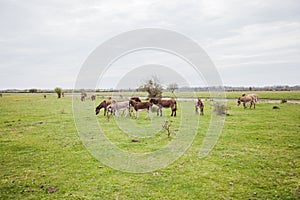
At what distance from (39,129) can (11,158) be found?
6454 mm

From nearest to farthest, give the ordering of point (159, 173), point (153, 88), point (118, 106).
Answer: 1. point (159, 173)
2. point (118, 106)
3. point (153, 88)

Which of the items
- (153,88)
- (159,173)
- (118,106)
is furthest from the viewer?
(153,88)

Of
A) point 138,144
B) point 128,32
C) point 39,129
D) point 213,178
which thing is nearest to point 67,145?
point 138,144

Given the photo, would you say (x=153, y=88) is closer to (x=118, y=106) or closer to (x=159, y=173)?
(x=118, y=106)

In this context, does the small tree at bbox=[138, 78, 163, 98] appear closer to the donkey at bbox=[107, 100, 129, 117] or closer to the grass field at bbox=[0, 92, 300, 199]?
the donkey at bbox=[107, 100, 129, 117]

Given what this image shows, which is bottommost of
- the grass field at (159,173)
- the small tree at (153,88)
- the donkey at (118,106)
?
the grass field at (159,173)

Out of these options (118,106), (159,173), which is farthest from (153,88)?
(159,173)

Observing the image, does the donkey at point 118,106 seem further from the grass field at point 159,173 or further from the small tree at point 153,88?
the small tree at point 153,88

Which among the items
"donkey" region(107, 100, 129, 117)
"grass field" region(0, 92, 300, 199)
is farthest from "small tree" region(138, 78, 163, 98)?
"grass field" region(0, 92, 300, 199)

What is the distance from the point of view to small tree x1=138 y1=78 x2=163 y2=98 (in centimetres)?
3309

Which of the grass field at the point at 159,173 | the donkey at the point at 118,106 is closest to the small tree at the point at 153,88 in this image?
the donkey at the point at 118,106

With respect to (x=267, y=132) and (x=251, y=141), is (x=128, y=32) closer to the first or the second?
(x=251, y=141)

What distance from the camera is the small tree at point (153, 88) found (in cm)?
3309

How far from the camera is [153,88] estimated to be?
110ft
